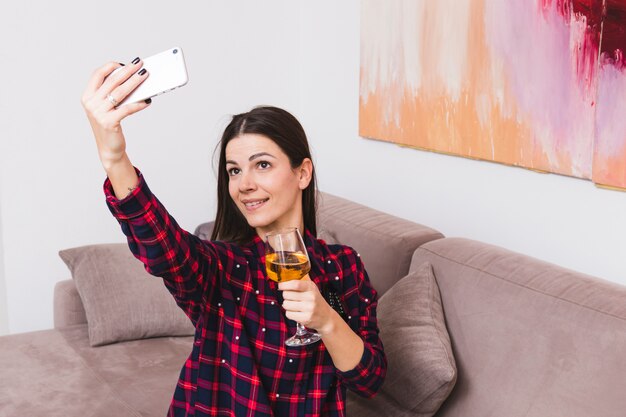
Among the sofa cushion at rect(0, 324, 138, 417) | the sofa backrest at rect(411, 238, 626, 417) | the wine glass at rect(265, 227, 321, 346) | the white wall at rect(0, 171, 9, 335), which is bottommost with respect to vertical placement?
the white wall at rect(0, 171, 9, 335)

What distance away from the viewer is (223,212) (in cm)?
171

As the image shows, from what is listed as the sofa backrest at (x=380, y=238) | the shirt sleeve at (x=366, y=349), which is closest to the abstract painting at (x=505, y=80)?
the sofa backrest at (x=380, y=238)

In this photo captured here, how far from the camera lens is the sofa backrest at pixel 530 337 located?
1.59m

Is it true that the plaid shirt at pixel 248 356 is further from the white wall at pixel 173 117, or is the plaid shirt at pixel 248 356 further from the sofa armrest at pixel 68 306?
the sofa armrest at pixel 68 306

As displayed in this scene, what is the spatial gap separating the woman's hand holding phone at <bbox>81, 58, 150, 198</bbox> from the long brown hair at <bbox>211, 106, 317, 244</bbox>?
437mm

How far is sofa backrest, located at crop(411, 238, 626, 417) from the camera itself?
159 cm

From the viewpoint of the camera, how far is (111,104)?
121cm

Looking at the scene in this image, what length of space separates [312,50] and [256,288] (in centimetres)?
219

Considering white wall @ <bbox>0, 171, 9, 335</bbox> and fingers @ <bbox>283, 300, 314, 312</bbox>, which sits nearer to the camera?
fingers @ <bbox>283, 300, 314, 312</bbox>

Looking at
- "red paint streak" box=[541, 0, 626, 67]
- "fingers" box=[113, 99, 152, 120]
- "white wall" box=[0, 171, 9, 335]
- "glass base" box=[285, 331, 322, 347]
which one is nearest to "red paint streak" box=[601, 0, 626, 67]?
"red paint streak" box=[541, 0, 626, 67]

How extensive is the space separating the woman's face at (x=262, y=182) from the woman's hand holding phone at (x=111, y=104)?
394 mm

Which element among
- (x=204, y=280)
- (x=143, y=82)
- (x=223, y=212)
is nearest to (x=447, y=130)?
(x=223, y=212)

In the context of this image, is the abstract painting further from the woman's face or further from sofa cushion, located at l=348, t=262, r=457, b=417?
the woman's face

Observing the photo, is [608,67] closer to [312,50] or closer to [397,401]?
[397,401]
